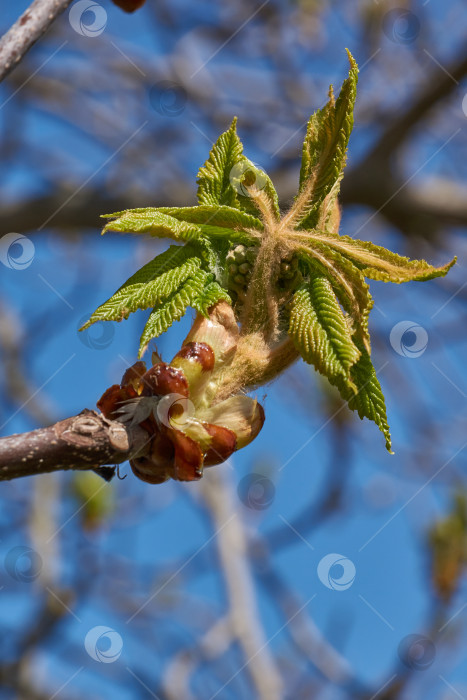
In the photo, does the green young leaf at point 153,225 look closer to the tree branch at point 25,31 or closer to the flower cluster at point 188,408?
the flower cluster at point 188,408

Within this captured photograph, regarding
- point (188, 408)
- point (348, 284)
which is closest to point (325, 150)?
point (348, 284)

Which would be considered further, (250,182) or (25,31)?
(250,182)

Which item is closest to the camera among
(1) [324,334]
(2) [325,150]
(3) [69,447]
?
(3) [69,447]

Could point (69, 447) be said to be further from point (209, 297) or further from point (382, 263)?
point (382, 263)

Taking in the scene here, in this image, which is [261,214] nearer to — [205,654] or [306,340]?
[306,340]

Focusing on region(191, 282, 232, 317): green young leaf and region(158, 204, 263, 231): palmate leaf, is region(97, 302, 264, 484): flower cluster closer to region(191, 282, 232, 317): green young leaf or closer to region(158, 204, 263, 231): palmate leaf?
region(191, 282, 232, 317): green young leaf

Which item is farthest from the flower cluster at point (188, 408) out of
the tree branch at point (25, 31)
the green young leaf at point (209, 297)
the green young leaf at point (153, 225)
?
the tree branch at point (25, 31)

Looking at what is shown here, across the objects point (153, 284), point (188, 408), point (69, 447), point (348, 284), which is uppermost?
point (348, 284)
